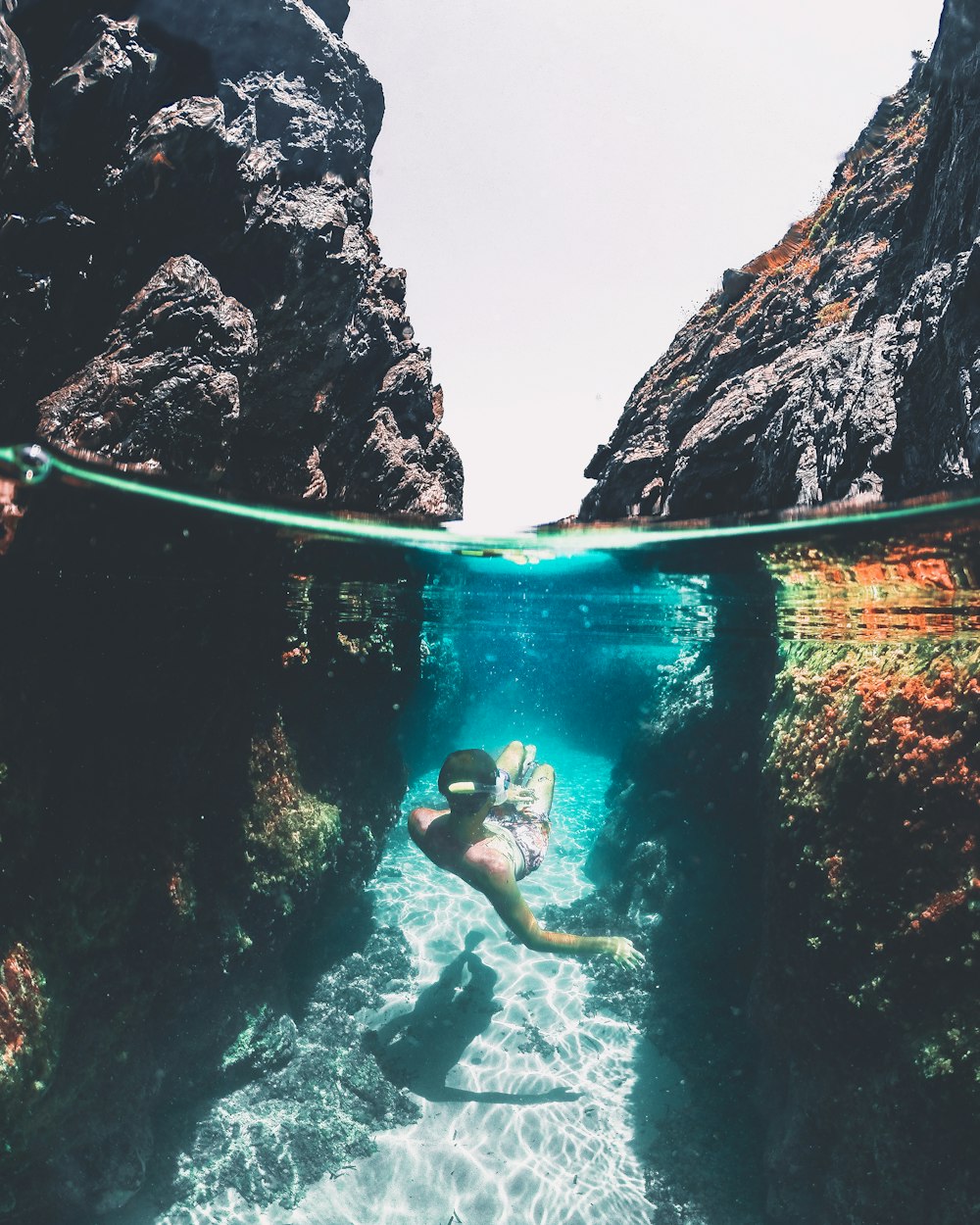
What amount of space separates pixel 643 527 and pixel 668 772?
23.2 ft

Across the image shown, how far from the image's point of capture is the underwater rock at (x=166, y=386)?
247 inches

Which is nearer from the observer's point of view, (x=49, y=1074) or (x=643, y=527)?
(x=49, y=1074)

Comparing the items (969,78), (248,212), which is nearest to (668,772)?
(969,78)

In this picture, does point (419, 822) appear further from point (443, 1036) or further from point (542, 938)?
point (443, 1036)

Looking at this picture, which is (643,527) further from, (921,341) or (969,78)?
(969,78)

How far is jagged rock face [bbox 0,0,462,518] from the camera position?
20.8ft

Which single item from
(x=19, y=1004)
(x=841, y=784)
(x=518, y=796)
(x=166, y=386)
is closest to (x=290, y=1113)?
(x=19, y=1004)

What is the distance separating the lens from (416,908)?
A: 11.9 meters

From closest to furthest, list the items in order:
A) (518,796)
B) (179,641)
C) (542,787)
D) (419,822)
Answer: (179,641)
(419,822)
(518,796)
(542,787)

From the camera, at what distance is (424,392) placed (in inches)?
528

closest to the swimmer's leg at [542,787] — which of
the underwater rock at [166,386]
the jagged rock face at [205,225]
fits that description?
the jagged rock face at [205,225]

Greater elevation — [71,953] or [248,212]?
[248,212]

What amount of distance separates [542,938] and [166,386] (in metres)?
8.54

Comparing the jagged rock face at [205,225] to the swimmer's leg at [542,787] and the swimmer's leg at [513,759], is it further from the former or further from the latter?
the swimmer's leg at [542,787]
